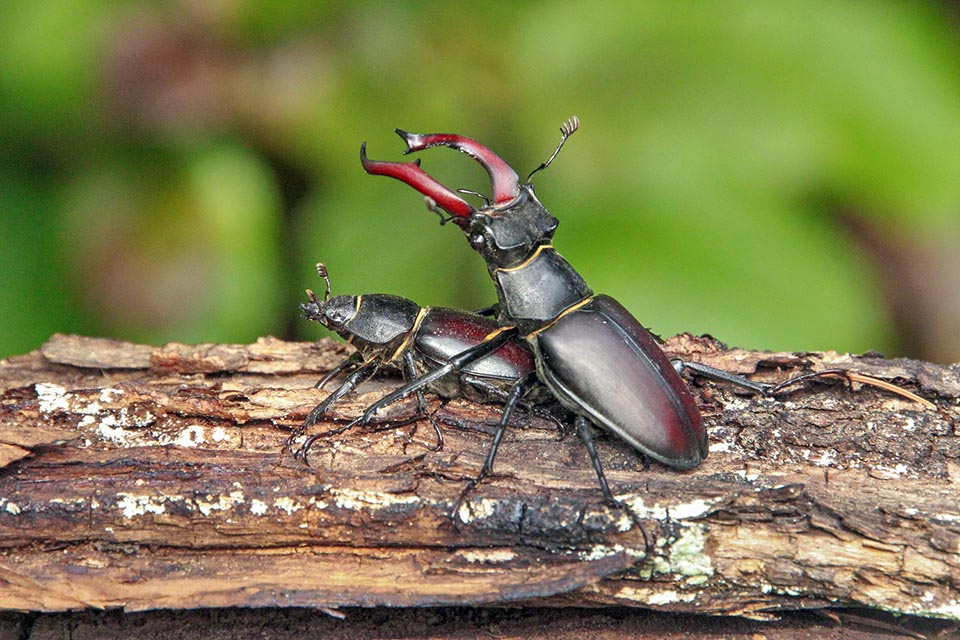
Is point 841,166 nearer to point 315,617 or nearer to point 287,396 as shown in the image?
point 287,396

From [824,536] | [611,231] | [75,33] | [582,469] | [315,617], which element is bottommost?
[315,617]

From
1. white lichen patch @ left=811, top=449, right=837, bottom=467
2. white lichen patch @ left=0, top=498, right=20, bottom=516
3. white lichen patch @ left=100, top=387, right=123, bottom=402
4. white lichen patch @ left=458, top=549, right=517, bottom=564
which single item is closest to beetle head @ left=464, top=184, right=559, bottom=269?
white lichen patch @ left=458, top=549, right=517, bottom=564

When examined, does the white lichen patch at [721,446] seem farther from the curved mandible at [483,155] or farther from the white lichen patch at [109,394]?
the white lichen patch at [109,394]

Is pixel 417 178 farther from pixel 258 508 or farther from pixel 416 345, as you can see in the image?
pixel 258 508

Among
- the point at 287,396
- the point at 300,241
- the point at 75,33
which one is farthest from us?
the point at 300,241

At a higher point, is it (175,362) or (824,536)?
(175,362)

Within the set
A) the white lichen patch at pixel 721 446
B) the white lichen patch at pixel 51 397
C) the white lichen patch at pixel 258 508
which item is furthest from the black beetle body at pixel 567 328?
the white lichen patch at pixel 51 397

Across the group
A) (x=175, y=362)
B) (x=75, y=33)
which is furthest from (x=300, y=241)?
(x=75, y=33)
